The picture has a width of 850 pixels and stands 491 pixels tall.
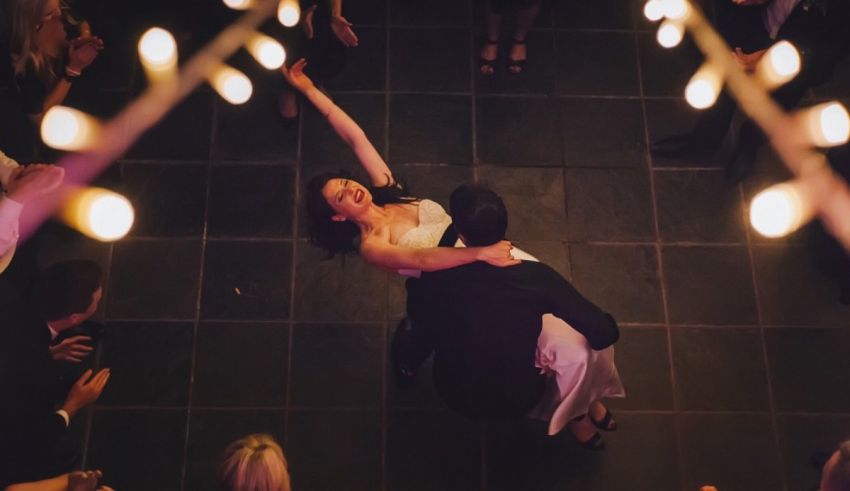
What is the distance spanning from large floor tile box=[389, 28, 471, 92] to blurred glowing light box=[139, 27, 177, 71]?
4.63 feet

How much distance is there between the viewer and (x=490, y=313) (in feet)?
8.75

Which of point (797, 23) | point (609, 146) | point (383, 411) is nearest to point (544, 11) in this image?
point (609, 146)

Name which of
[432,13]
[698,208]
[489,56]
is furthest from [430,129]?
[698,208]

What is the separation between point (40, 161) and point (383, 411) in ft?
8.63

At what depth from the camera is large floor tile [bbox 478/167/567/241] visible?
4.25 meters

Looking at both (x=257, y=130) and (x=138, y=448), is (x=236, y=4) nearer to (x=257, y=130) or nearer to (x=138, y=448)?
(x=257, y=130)

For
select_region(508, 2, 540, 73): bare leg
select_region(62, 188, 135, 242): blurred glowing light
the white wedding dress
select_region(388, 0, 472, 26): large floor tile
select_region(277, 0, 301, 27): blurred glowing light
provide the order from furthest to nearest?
select_region(388, 0, 472, 26): large floor tile → select_region(508, 2, 540, 73): bare leg → select_region(277, 0, 301, 27): blurred glowing light → select_region(62, 188, 135, 242): blurred glowing light → the white wedding dress

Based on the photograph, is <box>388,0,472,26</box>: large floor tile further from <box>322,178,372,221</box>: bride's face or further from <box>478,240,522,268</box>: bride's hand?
<box>478,240,522,268</box>: bride's hand

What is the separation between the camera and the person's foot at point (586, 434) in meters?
3.68

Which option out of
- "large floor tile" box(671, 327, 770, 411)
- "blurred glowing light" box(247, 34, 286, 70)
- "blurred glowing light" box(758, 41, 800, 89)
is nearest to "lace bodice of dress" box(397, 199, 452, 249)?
"blurred glowing light" box(247, 34, 286, 70)

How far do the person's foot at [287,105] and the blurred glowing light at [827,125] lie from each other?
3.15 m

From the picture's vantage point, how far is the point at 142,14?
4.23 meters

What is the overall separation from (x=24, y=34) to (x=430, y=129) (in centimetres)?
231

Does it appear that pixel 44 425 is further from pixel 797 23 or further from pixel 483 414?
pixel 797 23
